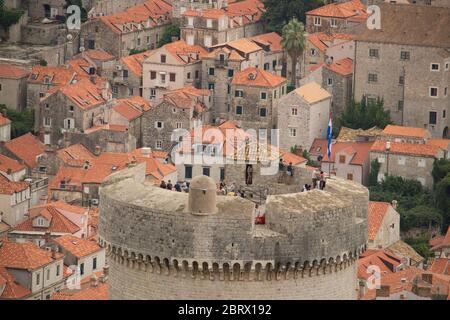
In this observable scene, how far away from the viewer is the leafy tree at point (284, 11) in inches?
5448

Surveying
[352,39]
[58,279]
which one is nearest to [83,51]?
[352,39]

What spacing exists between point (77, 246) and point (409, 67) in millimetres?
28685

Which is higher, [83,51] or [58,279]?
[83,51]

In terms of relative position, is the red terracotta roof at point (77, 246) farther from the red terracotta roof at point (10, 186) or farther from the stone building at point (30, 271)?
the red terracotta roof at point (10, 186)

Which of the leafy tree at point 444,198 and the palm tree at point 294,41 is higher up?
the palm tree at point 294,41

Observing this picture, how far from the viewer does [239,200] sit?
30781mm

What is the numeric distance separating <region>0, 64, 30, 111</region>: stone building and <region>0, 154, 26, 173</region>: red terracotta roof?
1118 centimetres

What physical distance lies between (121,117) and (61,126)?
12.9 ft

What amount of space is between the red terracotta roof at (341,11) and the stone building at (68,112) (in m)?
17.4

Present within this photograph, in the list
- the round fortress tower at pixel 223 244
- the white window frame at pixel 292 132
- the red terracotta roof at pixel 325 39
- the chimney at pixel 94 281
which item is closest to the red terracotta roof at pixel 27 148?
the white window frame at pixel 292 132

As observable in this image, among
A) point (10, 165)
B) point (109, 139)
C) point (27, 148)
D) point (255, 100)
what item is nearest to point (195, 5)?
point (255, 100)

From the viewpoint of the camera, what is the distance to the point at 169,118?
123000mm
